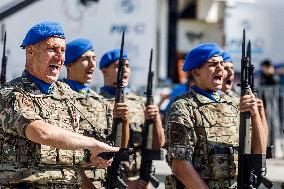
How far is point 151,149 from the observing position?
6578mm

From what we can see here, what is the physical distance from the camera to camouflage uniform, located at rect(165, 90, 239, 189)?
461cm

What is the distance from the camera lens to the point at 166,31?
1303 cm

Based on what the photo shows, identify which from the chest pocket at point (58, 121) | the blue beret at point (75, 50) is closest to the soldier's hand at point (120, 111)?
the blue beret at point (75, 50)

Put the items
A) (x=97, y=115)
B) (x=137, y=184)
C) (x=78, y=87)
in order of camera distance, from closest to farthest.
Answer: (x=97, y=115)
(x=78, y=87)
(x=137, y=184)

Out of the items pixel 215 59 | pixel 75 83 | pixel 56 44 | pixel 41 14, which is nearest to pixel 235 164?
pixel 215 59

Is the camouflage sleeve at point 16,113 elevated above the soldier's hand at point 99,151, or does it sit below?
above

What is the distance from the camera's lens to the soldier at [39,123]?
12.4ft

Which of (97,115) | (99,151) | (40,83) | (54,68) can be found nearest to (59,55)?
(54,68)

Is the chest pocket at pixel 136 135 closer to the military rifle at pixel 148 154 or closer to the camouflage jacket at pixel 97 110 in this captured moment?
the military rifle at pixel 148 154

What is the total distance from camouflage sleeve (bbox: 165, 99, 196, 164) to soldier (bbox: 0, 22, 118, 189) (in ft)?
2.05

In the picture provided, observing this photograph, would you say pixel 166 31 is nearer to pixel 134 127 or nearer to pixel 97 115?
pixel 134 127

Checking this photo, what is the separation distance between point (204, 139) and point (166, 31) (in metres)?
8.48

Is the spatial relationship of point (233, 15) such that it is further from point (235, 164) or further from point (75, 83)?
point (235, 164)

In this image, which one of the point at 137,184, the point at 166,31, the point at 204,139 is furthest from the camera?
the point at 166,31
